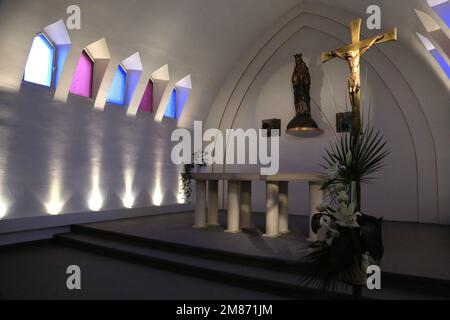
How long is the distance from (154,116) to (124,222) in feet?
11.6

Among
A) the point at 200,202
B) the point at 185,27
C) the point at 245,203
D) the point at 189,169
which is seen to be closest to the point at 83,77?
the point at 185,27

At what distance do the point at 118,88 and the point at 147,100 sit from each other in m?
1.24

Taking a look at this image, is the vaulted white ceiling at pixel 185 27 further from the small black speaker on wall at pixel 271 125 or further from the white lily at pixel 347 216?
the white lily at pixel 347 216

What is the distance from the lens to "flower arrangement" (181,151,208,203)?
422 inches

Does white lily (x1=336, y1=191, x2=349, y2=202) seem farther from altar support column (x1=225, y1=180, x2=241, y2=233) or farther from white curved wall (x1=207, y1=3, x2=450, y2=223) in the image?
white curved wall (x1=207, y1=3, x2=450, y2=223)

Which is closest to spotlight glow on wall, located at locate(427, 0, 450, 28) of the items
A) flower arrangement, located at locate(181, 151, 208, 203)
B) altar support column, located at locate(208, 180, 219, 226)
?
altar support column, located at locate(208, 180, 219, 226)

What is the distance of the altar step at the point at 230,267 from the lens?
12.4ft

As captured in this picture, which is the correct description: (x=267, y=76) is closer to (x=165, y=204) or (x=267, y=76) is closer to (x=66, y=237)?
(x=165, y=204)

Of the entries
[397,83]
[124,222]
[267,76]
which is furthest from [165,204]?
[397,83]

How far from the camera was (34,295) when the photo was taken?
4.08 metres

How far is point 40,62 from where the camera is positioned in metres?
7.42

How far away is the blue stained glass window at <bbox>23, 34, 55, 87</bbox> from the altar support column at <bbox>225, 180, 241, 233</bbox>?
4769 mm

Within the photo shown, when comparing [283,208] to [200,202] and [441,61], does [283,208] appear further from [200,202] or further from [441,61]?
[441,61]

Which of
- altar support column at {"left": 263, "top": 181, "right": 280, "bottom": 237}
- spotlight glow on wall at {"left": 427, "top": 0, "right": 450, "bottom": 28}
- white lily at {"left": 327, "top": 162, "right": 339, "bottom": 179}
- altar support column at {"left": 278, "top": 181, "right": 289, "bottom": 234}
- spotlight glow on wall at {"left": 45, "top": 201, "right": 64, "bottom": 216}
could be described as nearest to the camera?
white lily at {"left": 327, "top": 162, "right": 339, "bottom": 179}
